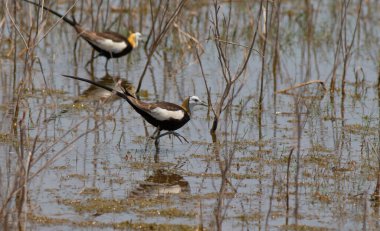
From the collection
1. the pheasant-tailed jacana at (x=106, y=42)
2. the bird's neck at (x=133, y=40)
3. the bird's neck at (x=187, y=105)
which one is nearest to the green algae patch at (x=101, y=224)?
the bird's neck at (x=187, y=105)

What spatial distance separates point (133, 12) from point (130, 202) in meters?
8.32

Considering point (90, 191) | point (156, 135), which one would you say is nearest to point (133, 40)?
point (156, 135)

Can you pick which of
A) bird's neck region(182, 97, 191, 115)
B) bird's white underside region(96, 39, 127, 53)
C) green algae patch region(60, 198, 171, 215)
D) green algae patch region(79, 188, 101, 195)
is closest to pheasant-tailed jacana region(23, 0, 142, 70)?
bird's white underside region(96, 39, 127, 53)

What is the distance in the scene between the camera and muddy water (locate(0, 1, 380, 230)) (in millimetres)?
6539

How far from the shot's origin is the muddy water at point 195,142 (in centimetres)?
654

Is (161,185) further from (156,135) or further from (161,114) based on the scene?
(156,135)

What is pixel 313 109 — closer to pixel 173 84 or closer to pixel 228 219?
pixel 173 84

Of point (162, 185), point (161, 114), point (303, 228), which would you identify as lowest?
point (303, 228)

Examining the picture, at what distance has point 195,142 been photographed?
901 cm

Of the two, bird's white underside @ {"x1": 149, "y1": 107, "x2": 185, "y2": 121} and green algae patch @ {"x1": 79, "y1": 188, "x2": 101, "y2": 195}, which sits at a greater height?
bird's white underside @ {"x1": 149, "y1": 107, "x2": 185, "y2": 121}

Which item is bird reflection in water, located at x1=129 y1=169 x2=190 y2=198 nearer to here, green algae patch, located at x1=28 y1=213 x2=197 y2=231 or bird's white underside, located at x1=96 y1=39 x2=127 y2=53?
green algae patch, located at x1=28 y1=213 x2=197 y2=231

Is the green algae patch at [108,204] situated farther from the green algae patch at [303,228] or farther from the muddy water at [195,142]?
the green algae patch at [303,228]

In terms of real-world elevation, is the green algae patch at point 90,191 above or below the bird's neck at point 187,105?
below

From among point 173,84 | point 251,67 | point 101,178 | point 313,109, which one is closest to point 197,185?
point 101,178
